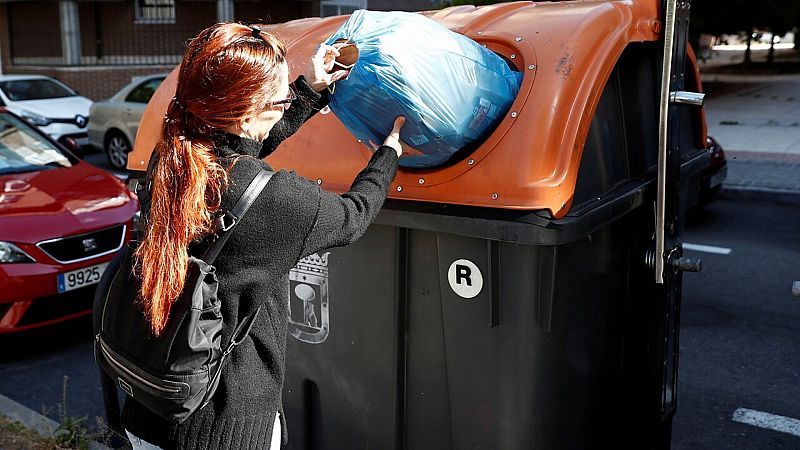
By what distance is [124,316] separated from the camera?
6.28ft

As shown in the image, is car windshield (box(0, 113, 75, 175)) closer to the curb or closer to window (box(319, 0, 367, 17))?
the curb

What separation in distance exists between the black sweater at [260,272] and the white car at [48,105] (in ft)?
36.4

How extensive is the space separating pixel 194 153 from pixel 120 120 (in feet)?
34.6

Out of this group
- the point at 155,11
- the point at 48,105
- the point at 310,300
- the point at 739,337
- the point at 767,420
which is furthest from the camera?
the point at 155,11

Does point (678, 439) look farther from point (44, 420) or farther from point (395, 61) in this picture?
point (44, 420)

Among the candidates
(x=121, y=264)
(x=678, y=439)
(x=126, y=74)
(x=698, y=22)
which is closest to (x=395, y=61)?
(x=121, y=264)

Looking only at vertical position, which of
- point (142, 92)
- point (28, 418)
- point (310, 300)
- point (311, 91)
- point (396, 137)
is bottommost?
point (28, 418)

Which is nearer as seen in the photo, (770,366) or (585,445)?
(585,445)

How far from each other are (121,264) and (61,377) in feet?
10.1

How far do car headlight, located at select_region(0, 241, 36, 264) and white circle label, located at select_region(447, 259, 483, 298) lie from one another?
319 centimetres

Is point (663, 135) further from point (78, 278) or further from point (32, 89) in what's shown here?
point (32, 89)

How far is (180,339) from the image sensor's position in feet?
5.90

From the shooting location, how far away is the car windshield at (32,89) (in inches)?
513

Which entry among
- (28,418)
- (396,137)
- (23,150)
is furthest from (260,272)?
(23,150)
